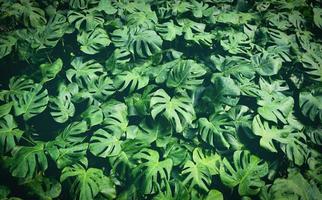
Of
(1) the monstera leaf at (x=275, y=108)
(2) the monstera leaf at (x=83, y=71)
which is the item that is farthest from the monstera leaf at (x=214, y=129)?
(2) the monstera leaf at (x=83, y=71)

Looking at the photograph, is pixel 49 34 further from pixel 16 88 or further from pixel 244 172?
pixel 244 172

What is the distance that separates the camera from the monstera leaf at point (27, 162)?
68.9 inches

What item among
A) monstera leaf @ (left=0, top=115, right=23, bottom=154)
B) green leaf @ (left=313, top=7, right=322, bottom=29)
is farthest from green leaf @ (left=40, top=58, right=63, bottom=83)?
green leaf @ (left=313, top=7, right=322, bottom=29)

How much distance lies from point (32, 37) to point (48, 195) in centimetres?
128

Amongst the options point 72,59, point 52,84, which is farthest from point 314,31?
point 52,84

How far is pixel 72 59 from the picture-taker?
8.01 ft

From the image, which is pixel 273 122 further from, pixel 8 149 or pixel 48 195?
pixel 8 149

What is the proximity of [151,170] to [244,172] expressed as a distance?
58 cm

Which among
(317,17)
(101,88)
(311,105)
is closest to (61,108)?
(101,88)

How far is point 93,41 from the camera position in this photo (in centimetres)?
238

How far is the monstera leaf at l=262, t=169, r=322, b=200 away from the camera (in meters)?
1.80

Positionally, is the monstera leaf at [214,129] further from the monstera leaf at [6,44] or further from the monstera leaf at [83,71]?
the monstera leaf at [6,44]

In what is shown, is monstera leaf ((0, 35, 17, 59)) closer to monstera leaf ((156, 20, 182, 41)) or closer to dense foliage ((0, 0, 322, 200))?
dense foliage ((0, 0, 322, 200))

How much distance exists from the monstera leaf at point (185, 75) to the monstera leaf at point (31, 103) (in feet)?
2.86
